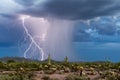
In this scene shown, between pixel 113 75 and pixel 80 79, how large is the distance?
9.35ft

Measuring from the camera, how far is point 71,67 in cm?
3631

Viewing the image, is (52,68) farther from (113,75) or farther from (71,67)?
(113,75)

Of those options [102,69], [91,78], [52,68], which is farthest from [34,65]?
[91,78]

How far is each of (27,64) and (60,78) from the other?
774 cm

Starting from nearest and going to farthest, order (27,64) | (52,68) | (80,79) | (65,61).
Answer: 1. (80,79)
2. (52,68)
3. (27,64)
4. (65,61)

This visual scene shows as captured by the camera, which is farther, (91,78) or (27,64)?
(27,64)

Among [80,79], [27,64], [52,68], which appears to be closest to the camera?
[80,79]

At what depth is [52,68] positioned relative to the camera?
1379 inches

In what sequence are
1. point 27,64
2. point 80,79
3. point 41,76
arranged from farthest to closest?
point 27,64, point 41,76, point 80,79

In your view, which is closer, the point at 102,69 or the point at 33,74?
the point at 33,74

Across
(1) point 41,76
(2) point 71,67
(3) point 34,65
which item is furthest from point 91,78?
(3) point 34,65

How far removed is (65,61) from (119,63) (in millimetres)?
5509

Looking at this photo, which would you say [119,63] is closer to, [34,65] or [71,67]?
[71,67]

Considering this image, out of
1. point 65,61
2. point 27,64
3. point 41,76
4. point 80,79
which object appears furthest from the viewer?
point 65,61
